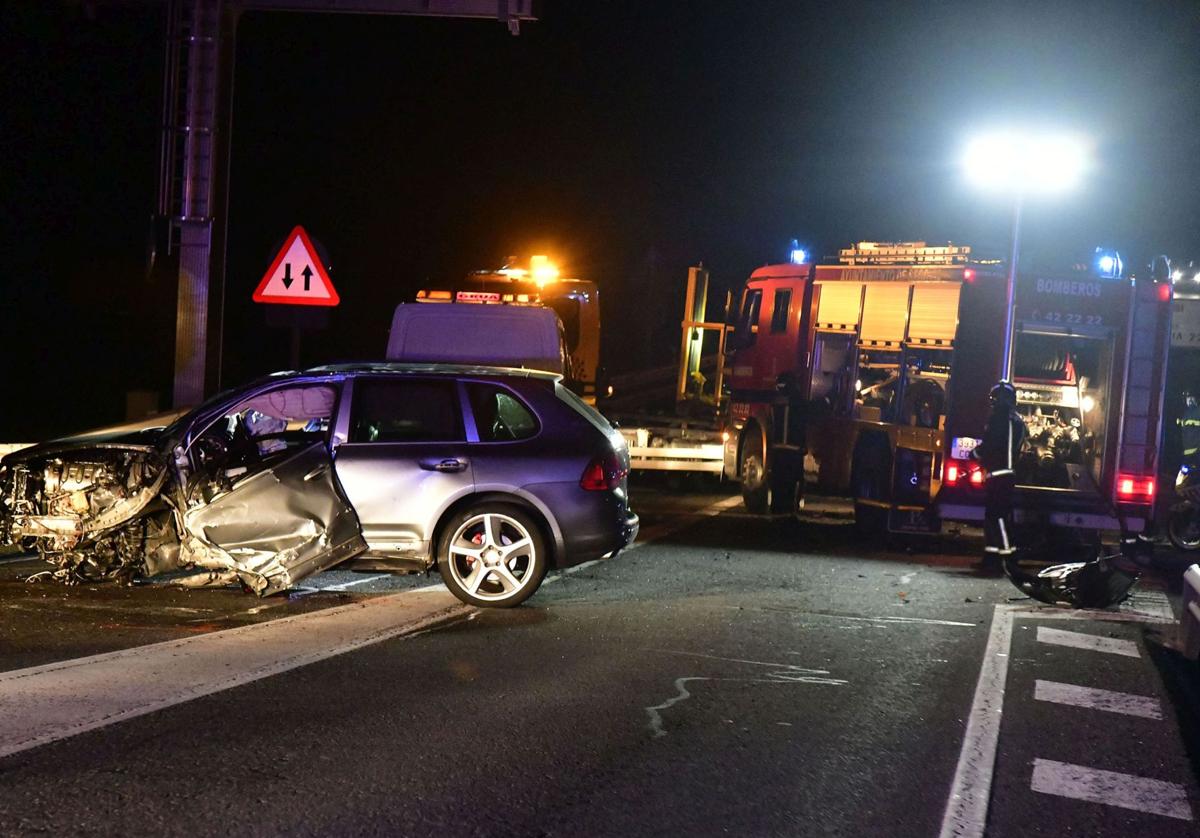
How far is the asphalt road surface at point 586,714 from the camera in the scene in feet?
17.0

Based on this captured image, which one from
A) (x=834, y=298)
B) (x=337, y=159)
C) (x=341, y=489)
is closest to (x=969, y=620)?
(x=341, y=489)

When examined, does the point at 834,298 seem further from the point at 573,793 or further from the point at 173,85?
the point at 573,793

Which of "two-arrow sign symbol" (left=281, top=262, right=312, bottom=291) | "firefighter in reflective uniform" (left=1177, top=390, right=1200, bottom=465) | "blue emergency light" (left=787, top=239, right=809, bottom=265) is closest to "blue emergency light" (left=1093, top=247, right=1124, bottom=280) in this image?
"firefighter in reflective uniform" (left=1177, top=390, right=1200, bottom=465)

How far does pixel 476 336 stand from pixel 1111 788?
10164 millimetres

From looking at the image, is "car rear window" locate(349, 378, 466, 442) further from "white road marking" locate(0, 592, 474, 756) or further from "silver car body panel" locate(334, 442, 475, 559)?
"white road marking" locate(0, 592, 474, 756)

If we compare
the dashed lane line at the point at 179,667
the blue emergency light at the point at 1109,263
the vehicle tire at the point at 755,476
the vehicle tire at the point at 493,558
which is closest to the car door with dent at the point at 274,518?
the dashed lane line at the point at 179,667

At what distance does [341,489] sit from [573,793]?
452 centimetres

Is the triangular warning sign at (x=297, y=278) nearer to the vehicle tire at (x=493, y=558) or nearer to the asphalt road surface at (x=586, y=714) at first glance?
the asphalt road surface at (x=586, y=714)

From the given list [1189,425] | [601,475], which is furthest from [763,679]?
[1189,425]

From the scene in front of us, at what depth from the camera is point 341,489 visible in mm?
9477

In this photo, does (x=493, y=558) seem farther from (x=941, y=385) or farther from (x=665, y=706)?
(x=941, y=385)

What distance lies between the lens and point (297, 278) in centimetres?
1270

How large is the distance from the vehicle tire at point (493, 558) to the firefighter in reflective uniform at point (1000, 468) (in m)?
5.00

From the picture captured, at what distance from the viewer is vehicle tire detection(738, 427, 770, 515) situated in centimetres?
1745
